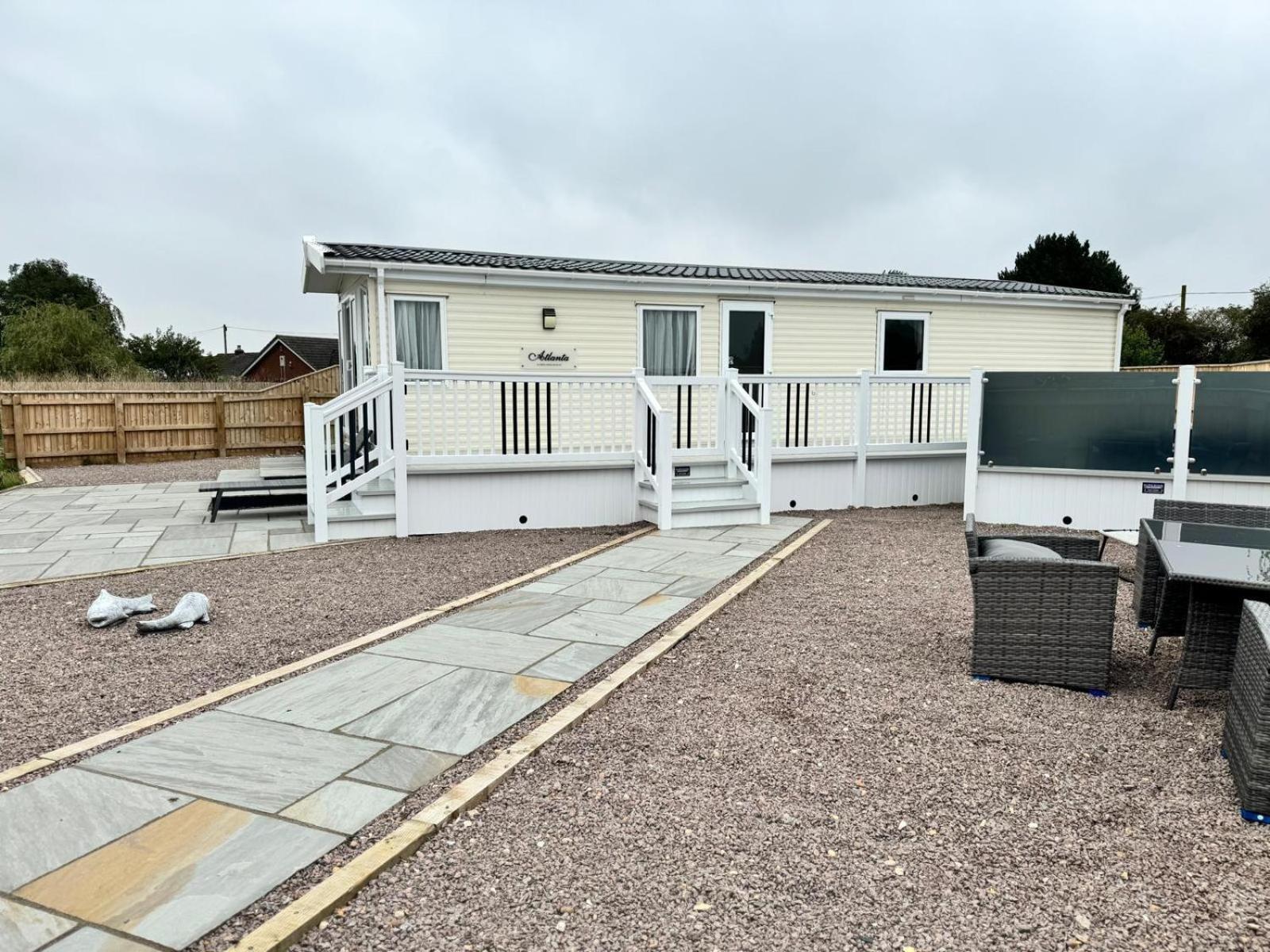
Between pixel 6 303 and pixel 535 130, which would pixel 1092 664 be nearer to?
pixel 535 130

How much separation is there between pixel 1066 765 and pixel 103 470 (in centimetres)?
1605

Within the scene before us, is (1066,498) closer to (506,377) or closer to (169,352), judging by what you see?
(506,377)

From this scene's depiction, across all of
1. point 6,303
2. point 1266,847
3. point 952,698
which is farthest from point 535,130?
point 6,303

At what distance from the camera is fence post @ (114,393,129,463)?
51.8 feet

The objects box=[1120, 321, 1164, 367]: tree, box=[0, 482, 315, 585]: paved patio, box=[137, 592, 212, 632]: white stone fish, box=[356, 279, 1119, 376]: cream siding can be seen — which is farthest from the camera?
box=[1120, 321, 1164, 367]: tree

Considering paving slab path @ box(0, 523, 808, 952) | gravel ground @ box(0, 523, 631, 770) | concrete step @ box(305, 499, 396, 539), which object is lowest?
gravel ground @ box(0, 523, 631, 770)

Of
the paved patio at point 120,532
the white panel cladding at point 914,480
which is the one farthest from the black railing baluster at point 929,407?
the paved patio at point 120,532

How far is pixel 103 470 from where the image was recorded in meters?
14.5

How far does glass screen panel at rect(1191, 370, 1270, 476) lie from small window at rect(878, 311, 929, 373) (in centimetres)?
498

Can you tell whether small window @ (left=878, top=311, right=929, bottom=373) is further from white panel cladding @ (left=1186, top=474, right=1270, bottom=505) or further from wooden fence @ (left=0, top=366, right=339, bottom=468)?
wooden fence @ (left=0, top=366, right=339, bottom=468)

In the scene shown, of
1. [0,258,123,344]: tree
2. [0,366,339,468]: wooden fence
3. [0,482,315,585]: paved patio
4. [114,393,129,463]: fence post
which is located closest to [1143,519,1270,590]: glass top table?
[0,482,315,585]: paved patio

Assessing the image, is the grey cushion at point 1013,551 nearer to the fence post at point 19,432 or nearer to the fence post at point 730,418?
the fence post at point 730,418

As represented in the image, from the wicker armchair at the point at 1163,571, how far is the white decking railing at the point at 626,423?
13.0ft

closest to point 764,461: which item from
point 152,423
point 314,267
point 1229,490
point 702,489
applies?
point 702,489
